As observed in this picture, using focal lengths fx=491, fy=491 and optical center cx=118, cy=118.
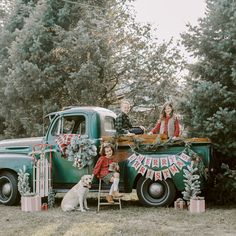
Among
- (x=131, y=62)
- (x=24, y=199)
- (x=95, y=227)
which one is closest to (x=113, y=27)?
(x=131, y=62)

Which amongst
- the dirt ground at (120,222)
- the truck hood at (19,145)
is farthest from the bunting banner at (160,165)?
the truck hood at (19,145)

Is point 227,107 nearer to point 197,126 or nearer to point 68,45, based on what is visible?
point 197,126

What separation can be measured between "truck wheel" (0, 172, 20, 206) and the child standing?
1916mm

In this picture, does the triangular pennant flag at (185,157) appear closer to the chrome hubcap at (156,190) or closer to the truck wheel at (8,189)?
the chrome hubcap at (156,190)

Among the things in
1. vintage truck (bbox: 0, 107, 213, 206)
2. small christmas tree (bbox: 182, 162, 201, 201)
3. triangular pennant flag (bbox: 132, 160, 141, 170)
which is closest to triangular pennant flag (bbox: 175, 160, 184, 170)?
vintage truck (bbox: 0, 107, 213, 206)

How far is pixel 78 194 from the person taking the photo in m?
9.54

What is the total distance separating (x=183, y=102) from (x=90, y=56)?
21.4 feet

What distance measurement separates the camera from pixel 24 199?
9625 mm

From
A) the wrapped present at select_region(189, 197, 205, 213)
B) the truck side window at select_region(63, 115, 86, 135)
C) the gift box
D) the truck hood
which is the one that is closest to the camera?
the wrapped present at select_region(189, 197, 205, 213)

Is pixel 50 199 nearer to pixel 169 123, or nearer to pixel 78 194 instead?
pixel 78 194

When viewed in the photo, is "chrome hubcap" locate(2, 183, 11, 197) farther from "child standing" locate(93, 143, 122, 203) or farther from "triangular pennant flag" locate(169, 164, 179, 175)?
"triangular pennant flag" locate(169, 164, 179, 175)

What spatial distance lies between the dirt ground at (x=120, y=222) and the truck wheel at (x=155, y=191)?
0.20 m

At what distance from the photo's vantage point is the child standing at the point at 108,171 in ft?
31.8

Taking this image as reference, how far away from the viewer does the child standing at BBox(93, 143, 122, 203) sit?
9703 millimetres
